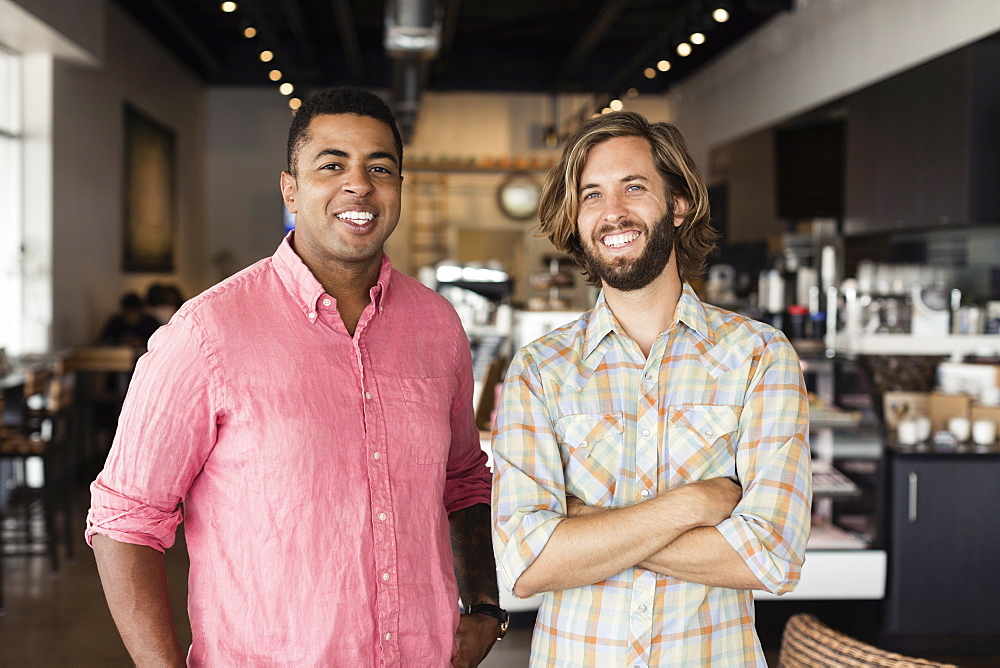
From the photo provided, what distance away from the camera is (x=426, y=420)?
66.5 inches

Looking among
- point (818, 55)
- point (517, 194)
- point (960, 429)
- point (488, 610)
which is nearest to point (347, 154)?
point (488, 610)

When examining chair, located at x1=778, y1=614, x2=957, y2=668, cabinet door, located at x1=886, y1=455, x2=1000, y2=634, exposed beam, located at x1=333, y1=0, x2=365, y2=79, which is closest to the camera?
chair, located at x1=778, y1=614, x2=957, y2=668

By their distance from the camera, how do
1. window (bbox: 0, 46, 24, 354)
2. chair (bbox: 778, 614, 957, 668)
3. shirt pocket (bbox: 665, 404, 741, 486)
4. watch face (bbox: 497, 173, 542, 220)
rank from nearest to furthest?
shirt pocket (bbox: 665, 404, 741, 486)
chair (bbox: 778, 614, 957, 668)
window (bbox: 0, 46, 24, 354)
watch face (bbox: 497, 173, 542, 220)

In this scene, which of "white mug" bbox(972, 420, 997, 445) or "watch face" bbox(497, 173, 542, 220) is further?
"watch face" bbox(497, 173, 542, 220)

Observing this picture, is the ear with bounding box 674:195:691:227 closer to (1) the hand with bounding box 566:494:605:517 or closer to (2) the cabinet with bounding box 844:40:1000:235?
(1) the hand with bounding box 566:494:605:517

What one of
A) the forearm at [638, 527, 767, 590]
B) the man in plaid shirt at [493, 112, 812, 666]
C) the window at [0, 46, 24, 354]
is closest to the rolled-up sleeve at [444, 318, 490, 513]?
the man in plaid shirt at [493, 112, 812, 666]

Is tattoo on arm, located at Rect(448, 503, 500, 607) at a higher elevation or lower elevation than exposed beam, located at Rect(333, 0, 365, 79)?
lower

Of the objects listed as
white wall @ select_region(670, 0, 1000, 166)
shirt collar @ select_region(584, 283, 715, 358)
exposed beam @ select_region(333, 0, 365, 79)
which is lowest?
shirt collar @ select_region(584, 283, 715, 358)

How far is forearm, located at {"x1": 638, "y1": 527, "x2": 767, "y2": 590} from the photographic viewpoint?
5.19 ft

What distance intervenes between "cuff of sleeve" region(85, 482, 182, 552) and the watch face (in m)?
11.5

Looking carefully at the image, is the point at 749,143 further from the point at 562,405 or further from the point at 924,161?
the point at 562,405

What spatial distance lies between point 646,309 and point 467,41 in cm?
1068

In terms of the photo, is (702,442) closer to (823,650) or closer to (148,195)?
(823,650)

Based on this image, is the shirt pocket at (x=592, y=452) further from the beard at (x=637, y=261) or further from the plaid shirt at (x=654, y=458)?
the beard at (x=637, y=261)
